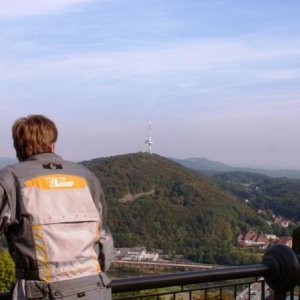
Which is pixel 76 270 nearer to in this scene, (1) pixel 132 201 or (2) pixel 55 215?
(2) pixel 55 215

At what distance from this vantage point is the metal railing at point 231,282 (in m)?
3.76

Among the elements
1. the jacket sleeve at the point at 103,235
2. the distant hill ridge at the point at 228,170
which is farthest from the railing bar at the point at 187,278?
the distant hill ridge at the point at 228,170

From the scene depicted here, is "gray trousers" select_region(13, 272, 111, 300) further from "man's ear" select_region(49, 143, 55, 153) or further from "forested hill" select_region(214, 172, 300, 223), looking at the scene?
"forested hill" select_region(214, 172, 300, 223)

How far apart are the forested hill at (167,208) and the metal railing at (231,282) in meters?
26.5

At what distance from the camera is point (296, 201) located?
136ft

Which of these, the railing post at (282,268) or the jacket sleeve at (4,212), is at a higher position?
the jacket sleeve at (4,212)

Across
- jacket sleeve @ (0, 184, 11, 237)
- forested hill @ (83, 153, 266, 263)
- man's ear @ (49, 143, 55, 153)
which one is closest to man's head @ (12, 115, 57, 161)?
man's ear @ (49, 143, 55, 153)

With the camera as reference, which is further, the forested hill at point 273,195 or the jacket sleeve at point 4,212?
the forested hill at point 273,195

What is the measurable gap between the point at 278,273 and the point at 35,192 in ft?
7.69

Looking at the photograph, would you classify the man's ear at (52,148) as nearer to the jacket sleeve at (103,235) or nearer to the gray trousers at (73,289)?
the jacket sleeve at (103,235)

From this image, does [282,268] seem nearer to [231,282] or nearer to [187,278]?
[231,282]

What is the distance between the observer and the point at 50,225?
2.69 m

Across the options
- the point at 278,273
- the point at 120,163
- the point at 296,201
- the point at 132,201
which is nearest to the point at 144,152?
the point at 120,163

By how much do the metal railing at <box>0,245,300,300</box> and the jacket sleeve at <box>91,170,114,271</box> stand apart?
601 mm
